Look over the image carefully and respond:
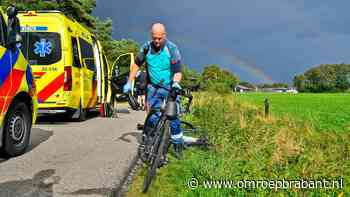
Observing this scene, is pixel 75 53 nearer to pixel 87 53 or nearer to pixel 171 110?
pixel 87 53

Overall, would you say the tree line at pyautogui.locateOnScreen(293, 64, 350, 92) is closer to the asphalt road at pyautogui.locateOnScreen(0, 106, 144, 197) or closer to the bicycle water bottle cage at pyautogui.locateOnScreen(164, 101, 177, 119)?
the asphalt road at pyautogui.locateOnScreen(0, 106, 144, 197)

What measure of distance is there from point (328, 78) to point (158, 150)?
485ft

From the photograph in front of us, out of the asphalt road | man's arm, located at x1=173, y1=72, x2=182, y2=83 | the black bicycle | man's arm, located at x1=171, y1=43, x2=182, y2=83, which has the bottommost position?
the asphalt road

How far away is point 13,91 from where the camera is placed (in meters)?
5.66

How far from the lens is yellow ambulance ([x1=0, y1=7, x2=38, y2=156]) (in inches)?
214

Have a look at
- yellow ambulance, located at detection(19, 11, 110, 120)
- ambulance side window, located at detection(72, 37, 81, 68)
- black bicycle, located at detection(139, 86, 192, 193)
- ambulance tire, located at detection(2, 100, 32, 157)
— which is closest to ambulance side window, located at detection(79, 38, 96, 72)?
ambulance side window, located at detection(72, 37, 81, 68)

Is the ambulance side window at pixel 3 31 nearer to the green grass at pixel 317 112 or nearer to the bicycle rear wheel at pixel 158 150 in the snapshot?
the bicycle rear wheel at pixel 158 150

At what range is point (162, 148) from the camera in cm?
451

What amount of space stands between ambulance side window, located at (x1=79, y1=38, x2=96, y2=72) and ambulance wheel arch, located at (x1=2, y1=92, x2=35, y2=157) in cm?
456

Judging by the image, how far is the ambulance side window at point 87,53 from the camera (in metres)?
10.9

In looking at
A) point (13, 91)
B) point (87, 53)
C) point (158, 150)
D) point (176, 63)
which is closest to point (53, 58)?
point (87, 53)

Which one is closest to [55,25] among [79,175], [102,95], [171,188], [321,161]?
[102,95]

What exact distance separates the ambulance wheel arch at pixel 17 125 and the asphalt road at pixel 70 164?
161 mm

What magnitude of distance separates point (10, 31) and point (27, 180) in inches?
92.9
